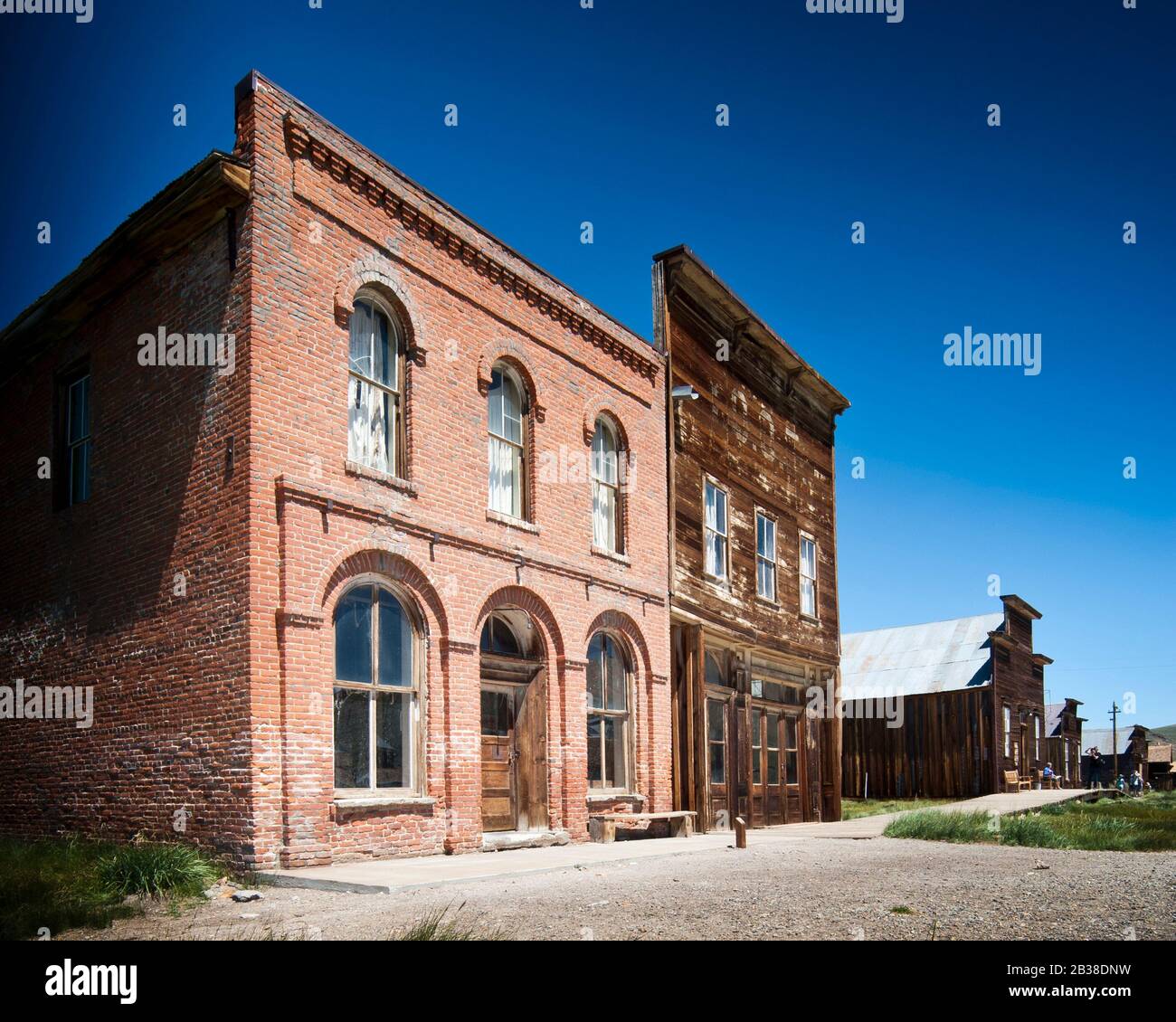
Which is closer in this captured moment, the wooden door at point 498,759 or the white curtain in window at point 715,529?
the wooden door at point 498,759

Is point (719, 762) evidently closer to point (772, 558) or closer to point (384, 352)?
point (772, 558)

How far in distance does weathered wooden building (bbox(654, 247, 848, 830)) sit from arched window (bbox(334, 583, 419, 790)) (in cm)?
664

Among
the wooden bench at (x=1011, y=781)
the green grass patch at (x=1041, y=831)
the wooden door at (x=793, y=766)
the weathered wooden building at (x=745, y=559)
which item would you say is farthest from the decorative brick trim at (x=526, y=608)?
the wooden bench at (x=1011, y=781)

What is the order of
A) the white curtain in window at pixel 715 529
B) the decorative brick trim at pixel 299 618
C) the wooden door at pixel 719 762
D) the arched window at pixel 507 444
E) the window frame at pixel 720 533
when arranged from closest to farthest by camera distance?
the decorative brick trim at pixel 299 618 < the arched window at pixel 507 444 < the wooden door at pixel 719 762 < the window frame at pixel 720 533 < the white curtain in window at pixel 715 529

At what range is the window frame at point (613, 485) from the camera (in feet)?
56.7

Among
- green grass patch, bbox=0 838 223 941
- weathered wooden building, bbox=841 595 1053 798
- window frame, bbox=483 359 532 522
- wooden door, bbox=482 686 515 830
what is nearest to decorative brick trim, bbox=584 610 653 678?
wooden door, bbox=482 686 515 830

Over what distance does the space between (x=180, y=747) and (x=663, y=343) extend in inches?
428

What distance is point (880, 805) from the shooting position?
3172 centimetres

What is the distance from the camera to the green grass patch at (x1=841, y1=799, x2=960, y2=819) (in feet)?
91.7

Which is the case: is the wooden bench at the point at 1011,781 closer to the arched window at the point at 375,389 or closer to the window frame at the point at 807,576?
the window frame at the point at 807,576

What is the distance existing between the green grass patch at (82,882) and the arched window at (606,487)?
8.13 metres

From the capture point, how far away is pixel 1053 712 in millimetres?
50125
